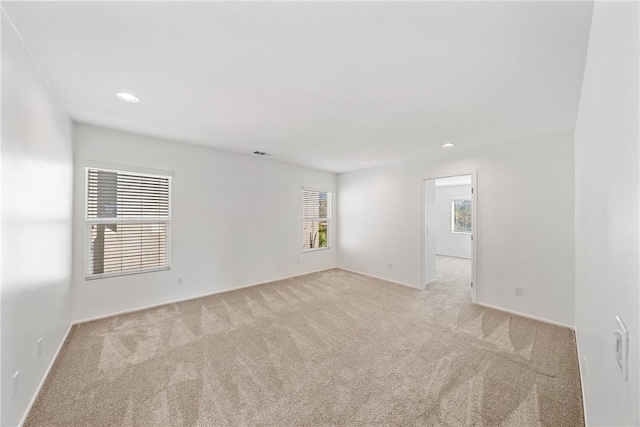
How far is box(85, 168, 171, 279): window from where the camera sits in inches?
125

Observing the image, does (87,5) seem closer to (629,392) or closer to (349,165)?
(629,392)

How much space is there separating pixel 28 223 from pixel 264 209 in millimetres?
3285

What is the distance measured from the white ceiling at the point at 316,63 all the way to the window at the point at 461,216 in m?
5.45

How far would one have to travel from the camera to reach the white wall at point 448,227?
798 cm

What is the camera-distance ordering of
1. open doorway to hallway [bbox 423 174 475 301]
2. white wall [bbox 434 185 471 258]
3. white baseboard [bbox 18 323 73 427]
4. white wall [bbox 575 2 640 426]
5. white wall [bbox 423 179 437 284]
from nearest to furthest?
white wall [bbox 575 2 640 426], white baseboard [bbox 18 323 73 427], white wall [bbox 423 179 437 284], open doorway to hallway [bbox 423 174 475 301], white wall [bbox 434 185 471 258]

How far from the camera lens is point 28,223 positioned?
1714 mm

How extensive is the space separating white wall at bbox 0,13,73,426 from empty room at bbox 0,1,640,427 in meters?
0.02

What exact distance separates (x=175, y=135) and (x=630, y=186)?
407cm

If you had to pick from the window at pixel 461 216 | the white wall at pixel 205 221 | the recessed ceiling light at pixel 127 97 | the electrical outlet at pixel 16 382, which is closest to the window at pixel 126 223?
the white wall at pixel 205 221

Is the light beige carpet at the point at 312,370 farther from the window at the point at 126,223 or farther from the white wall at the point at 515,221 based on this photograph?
the window at the point at 126,223

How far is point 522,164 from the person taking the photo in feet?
11.4

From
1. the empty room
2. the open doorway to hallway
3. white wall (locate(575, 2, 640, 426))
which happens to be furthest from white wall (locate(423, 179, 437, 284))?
white wall (locate(575, 2, 640, 426))

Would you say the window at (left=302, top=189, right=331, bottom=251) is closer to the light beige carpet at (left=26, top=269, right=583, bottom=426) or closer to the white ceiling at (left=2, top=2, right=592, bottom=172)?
the light beige carpet at (left=26, top=269, right=583, bottom=426)

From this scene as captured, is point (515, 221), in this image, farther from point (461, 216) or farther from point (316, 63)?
point (461, 216)
